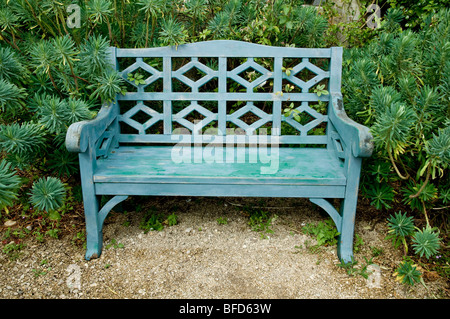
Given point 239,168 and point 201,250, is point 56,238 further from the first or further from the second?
point 239,168

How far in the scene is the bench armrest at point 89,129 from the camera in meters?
2.23

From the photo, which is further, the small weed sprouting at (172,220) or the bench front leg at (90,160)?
the small weed sprouting at (172,220)

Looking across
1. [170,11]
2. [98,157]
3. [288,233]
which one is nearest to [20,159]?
[98,157]

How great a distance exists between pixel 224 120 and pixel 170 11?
0.96 metres

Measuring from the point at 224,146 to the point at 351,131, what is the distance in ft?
3.62

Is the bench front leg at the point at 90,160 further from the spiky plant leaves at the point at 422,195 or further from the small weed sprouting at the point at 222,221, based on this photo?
the spiky plant leaves at the point at 422,195

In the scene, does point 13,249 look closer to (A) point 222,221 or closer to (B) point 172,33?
(A) point 222,221

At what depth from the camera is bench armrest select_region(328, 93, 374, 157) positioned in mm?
2184

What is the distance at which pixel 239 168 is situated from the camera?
2.54m

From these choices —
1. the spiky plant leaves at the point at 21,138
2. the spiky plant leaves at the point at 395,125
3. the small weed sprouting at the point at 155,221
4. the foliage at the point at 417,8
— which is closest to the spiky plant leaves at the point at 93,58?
the spiky plant leaves at the point at 21,138

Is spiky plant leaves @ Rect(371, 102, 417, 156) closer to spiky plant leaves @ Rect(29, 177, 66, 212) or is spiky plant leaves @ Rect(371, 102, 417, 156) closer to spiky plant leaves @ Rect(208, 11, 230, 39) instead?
spiky plant leaves @ Rect(208, 11, 230, 39)

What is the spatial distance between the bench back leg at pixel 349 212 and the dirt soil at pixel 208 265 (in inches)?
3.7

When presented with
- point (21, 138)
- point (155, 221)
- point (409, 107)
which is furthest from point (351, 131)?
point (21, 138)

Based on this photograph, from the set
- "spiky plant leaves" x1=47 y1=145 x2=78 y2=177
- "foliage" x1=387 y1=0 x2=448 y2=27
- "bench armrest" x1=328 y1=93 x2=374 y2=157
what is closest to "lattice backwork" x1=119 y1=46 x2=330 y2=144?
"bench armrest" x1=328 y1=93 x2=374 y2=157
